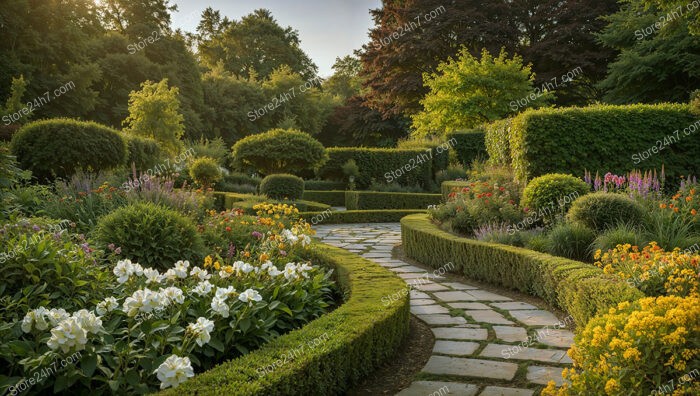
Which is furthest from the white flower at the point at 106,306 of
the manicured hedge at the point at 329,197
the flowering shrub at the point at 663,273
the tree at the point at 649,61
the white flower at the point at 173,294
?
the tree at the point at 649,61

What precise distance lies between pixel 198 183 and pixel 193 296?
12.7 m

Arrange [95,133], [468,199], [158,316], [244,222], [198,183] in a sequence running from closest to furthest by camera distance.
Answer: [158,316] → [244,222] → [468,199] → [95,133] → [198,183]

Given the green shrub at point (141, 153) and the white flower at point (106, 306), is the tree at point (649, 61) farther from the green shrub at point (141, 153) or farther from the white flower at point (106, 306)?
the white flower at point (106, 306)

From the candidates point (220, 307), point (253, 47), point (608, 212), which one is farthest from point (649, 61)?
point (253, 47)

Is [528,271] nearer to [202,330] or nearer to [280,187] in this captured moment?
[202,330]

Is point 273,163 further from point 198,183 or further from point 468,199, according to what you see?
point 468,199

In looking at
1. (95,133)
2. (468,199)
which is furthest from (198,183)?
(468,199)

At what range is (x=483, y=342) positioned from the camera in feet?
12.8

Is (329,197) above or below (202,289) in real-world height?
below

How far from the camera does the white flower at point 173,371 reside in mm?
2158

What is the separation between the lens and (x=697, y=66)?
1628 centimetres

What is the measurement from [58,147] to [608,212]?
10.0 metres

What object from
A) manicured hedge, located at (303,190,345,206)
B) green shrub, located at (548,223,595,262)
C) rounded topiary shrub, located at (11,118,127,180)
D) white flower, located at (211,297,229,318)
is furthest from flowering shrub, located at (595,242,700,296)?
manicured hedge, located at (303,190,345,206)

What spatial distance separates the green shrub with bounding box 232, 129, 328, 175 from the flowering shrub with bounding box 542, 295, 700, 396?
44.4 ft
